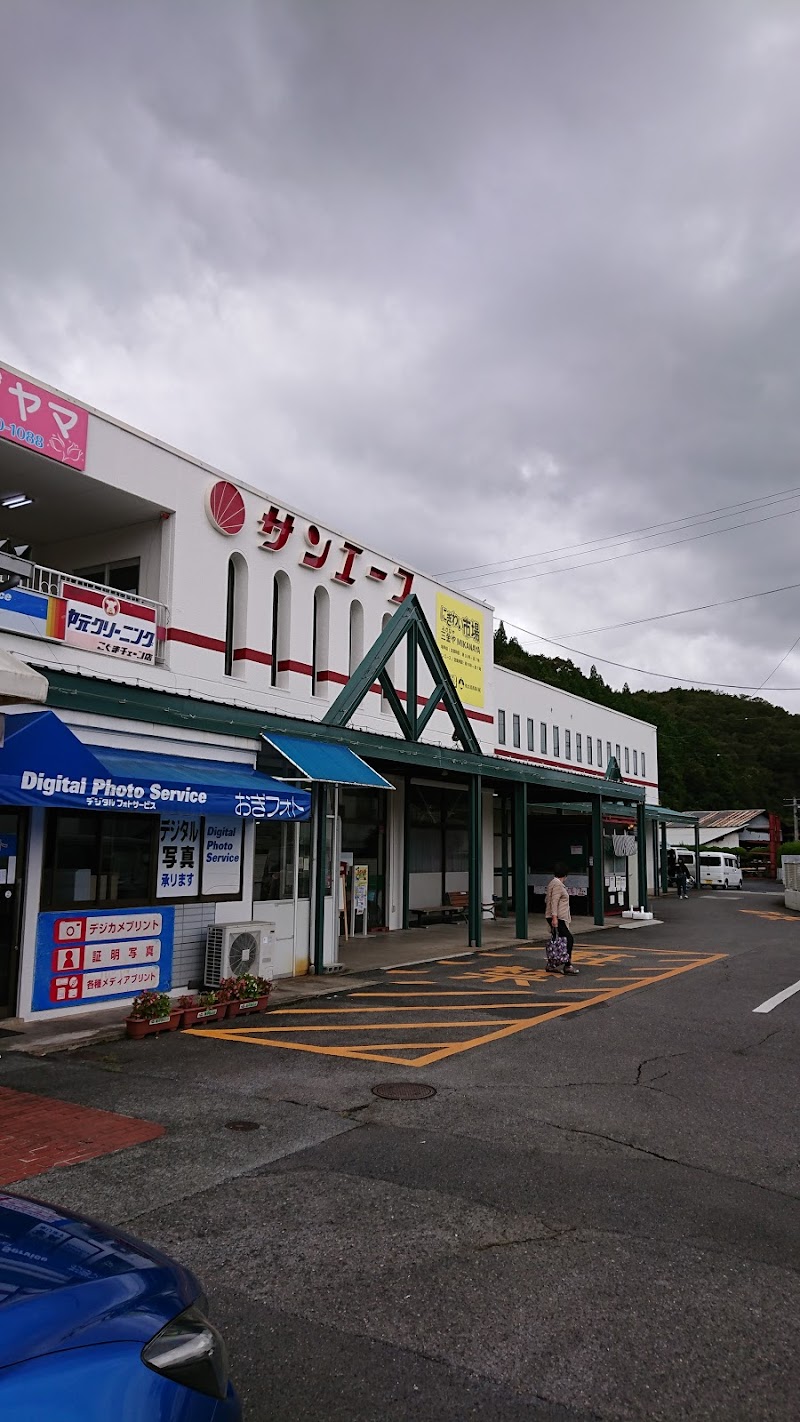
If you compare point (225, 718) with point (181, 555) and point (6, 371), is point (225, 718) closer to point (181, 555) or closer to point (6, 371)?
point (181, 555)

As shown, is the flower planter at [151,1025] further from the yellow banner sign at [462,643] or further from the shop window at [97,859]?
the yellow banner sign at [462,643]

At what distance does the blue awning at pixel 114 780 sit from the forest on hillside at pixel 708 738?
187 feet

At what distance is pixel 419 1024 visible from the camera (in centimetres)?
1045

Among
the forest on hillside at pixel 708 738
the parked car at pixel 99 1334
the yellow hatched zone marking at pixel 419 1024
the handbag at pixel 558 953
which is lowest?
the yellow hatched zone marking at pixel 419 1024

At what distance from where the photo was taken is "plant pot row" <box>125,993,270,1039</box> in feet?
31.6

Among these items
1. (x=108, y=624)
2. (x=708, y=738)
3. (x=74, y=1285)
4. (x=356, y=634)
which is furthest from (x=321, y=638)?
→ (x=708, y=738)

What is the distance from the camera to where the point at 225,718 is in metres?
12.6

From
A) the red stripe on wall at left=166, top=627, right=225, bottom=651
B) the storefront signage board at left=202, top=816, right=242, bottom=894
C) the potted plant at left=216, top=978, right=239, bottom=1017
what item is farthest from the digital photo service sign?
the red stripe on wall at left=166, top=627, right=225, bottom=651

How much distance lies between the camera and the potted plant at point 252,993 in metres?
11.1

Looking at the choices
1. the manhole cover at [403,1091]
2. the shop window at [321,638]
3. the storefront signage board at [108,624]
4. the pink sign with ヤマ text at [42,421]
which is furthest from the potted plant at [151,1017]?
the shop window at [321,638]

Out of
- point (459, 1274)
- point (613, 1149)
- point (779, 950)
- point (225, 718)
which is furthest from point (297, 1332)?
point (779, 950)

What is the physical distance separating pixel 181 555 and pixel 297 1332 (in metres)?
12.8

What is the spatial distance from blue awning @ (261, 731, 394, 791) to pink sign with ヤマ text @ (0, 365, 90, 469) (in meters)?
4.95

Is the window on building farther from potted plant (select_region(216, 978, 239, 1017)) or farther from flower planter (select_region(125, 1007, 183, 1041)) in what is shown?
flower planter (select_region(125, 1007, 183, 1041))
